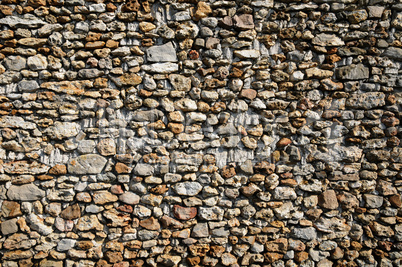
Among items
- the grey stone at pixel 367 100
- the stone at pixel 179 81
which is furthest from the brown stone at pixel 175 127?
the grey stone at pixel 367 100

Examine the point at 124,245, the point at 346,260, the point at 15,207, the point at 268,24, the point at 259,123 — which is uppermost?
the point at 268,24

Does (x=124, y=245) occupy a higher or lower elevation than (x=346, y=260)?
higher

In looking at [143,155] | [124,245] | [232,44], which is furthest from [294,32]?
[124,245]

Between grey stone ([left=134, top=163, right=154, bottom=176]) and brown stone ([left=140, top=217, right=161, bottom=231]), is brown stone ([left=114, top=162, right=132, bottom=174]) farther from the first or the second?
brown stone ([left=140, top=217, right=161, bottom=231])

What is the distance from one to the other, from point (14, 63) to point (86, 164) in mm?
1342

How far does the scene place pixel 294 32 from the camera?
297 centimetres

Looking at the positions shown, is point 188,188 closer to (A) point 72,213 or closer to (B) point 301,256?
(A) point 72,213

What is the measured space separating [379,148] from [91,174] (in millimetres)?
3359

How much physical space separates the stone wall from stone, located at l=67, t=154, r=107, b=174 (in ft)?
0.05

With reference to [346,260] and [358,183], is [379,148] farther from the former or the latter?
[346,260]

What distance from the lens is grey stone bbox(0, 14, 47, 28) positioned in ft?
9.17

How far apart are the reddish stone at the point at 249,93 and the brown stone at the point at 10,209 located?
2784 millimetres

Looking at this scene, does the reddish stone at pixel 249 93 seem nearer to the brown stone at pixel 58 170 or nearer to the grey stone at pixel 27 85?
the brown stone at pixel 58 170

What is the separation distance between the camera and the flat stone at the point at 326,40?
300cm
